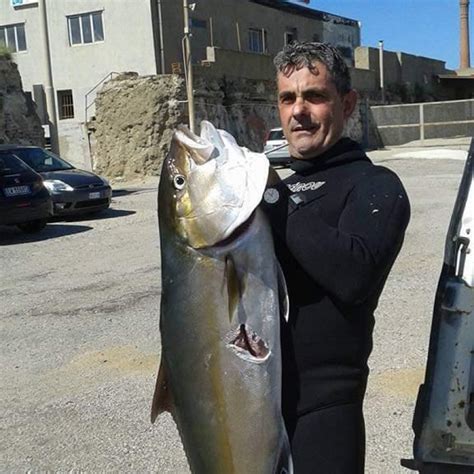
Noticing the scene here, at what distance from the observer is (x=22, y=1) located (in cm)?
3681

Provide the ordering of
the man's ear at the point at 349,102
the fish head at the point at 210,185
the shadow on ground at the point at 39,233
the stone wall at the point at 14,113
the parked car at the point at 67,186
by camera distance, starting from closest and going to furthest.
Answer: the fish head at the point at 210,185, the man's ear at the point at 349,102, the shadow on ground at the point at 39,233, the parked car at the point at 67,186, the stone wall at the point at 14,113

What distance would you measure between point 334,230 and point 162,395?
71 cm

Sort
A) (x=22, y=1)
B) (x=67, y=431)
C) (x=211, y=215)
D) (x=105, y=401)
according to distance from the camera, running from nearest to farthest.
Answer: (x=211, y=215)
(x=67, y=431)
(x=105, y=401)
(x=22, y=1)

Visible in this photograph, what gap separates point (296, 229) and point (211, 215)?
26cm

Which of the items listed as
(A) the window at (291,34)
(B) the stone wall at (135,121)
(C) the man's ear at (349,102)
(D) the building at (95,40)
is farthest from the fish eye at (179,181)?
(A) the window at (291,34)

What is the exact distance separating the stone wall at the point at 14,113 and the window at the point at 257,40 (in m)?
18.6

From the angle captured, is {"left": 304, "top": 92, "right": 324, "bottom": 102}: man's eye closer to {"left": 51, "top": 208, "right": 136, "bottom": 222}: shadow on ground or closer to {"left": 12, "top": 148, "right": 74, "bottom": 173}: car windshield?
{"left": 51, "top": 208, "right": 136, "bottom": 222}: shadow on ground

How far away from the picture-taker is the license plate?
12.4m

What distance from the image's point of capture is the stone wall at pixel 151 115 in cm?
2912

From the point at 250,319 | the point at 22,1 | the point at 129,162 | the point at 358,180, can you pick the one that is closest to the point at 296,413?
the point at 250,319

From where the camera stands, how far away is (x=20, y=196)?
12492mm

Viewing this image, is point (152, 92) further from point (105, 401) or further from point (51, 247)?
point (105, 401)

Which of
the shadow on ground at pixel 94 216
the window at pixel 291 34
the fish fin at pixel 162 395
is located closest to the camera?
the fish fin at pixel 162 395

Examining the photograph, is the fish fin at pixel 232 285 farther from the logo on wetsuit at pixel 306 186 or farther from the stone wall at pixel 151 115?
the stone wall at pixel 151 115
